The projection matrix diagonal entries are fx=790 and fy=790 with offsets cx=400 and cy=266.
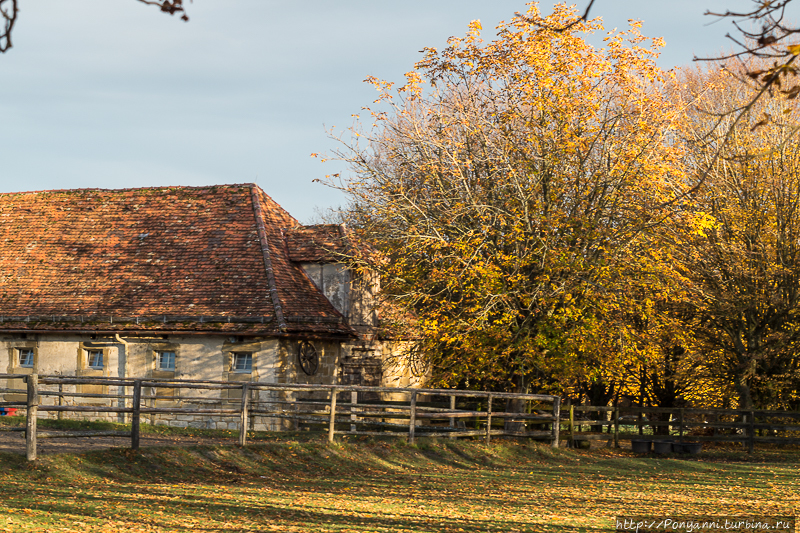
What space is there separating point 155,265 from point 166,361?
3034 millimetres

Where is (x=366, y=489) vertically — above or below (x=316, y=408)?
below

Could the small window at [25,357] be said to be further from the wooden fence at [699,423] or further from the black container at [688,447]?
the black container at [688,447]

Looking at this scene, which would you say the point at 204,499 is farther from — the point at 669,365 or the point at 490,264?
the point at 669,365

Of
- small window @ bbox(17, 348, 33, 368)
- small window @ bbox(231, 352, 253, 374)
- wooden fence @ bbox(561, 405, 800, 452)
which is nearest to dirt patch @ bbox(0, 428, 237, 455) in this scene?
small window @ bbox(231, 352, 253, 374)

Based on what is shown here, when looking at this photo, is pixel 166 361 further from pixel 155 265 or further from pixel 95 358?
pixel 155 265

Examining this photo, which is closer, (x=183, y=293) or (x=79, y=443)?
(x=79, y=443)

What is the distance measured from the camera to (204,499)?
956 cm

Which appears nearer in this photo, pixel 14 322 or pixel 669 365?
pixel 14 322

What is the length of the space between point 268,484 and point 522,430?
819 cm

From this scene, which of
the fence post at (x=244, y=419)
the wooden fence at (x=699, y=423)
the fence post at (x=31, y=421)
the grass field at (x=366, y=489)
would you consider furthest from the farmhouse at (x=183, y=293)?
the fence post at (x=31, y=421)

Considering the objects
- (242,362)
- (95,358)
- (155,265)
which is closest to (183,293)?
(155,265)

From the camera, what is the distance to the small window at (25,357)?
2094 cm

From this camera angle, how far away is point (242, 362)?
19.9 m

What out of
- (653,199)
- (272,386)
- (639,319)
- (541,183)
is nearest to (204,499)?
(272,386)
